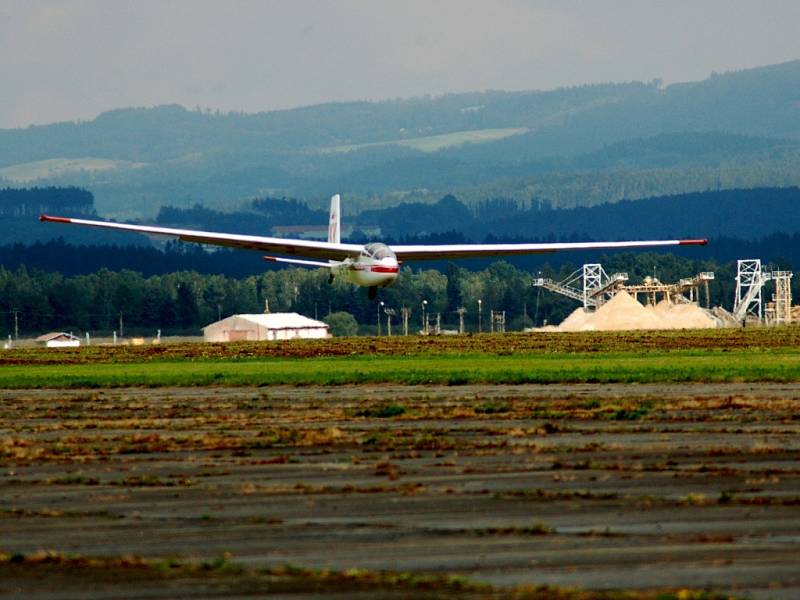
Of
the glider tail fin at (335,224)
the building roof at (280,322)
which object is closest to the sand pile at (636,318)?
the glider tail fin at (335,224)

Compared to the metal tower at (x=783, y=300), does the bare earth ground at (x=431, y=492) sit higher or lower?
lower

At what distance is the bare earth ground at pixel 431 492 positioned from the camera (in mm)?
16469

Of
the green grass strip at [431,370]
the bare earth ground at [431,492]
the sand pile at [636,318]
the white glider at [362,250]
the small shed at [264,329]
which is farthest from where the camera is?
the small shed at [264,329]

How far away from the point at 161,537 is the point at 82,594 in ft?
9.72

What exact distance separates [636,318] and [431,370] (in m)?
78.5

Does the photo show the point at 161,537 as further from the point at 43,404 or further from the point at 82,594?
the point at 43,404

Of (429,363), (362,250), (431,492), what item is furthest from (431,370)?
(362,250)

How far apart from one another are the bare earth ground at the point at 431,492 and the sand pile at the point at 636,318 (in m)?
91.5

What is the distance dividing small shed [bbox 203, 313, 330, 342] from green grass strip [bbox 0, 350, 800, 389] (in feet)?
290

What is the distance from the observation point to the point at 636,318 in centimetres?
12900

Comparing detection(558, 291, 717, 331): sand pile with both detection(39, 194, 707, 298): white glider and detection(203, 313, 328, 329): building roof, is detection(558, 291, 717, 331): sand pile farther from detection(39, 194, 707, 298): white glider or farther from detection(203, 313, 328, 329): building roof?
detection(39, 194, 707, 298): white glider

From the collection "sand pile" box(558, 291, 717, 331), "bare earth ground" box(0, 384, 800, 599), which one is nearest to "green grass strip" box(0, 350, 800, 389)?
"bare earth ground" box(0, 384, 800, 599)

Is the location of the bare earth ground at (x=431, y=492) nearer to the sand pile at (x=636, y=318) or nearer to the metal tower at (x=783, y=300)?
the sand pile at (x=636, y=318)

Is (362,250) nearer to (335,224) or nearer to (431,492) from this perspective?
(335,224)
